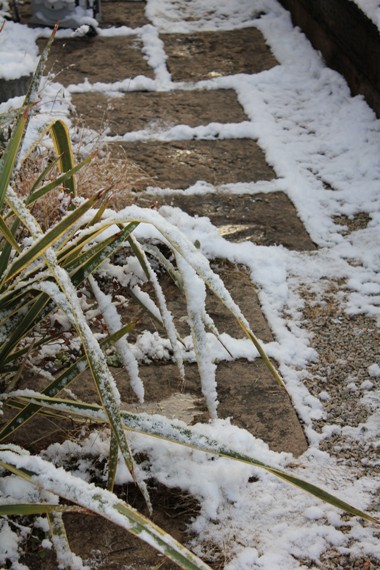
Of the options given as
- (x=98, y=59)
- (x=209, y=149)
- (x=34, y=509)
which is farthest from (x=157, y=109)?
(x=34, y=509)

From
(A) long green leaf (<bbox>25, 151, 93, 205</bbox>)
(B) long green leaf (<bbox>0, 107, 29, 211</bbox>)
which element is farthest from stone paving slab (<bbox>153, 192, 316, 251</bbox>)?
(B) long green leaf (<bbox>0, 107, 29, 211</bbox>)

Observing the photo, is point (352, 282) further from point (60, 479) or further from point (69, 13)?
point (69, 13)

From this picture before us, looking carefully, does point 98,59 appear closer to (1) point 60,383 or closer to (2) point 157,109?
(2) point 157,109

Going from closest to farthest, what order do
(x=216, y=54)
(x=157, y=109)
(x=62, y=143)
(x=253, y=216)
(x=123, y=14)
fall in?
(x=62, y=143) < (x=253, y=216) < (x=157, y=109) < (x=216, y=54) < (x=123, y=14)

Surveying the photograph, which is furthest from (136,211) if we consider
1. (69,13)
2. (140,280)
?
(69,13)

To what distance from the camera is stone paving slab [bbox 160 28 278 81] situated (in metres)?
4.33

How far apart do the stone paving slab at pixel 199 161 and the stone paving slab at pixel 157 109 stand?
19 centimetres

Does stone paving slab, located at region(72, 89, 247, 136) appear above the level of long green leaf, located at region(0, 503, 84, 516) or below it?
below

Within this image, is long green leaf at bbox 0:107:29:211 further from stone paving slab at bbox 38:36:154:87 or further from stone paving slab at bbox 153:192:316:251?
stone paving slab at bbox 38:36:154:87

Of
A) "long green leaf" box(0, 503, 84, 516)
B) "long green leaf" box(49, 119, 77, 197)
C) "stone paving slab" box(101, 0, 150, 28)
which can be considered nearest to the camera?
"long green leaf" box(0, 503, 84, 516)

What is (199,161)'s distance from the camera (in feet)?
11.4

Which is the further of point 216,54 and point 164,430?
point 216,54

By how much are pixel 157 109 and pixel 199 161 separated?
57 cm

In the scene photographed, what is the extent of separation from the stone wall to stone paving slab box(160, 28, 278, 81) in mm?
285
